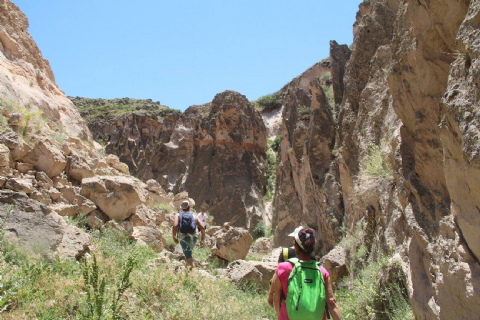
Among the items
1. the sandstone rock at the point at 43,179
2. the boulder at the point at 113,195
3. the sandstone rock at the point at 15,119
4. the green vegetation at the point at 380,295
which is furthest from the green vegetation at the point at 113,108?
the green vegetation at the point at 380,295

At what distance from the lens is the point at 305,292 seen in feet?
10.7

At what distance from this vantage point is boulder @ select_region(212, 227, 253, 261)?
10.1m

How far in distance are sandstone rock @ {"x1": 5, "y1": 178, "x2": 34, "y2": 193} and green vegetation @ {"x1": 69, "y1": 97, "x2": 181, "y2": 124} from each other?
42817mm

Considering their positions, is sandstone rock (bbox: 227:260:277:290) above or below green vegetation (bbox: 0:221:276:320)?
below

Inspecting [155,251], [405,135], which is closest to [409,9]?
[405,135]

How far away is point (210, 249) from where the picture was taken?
10.5 metres

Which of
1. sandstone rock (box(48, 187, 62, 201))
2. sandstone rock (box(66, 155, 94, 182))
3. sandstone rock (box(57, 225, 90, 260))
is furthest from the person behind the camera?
sandstone rock (box(66, 155, 94, 182))

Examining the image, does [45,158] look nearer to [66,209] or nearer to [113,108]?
[66,209]

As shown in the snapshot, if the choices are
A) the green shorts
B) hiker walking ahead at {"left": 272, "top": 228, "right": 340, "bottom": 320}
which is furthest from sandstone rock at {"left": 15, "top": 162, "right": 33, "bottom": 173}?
hiker walking ahead at {"left": 272, "top": 228, "right": 340, "bottom": 320}

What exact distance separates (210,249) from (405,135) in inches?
265

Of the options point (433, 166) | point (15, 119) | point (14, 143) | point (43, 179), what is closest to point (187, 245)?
point (43, 179)

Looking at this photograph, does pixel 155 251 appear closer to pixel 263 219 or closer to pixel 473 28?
pixel 473 28

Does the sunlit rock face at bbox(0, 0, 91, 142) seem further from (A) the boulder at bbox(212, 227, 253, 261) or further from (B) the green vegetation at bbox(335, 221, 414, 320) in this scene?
(B) the green vegetation at bbox(335, 221, 414, 320)

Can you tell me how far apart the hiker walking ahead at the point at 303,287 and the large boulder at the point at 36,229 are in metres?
3.68
